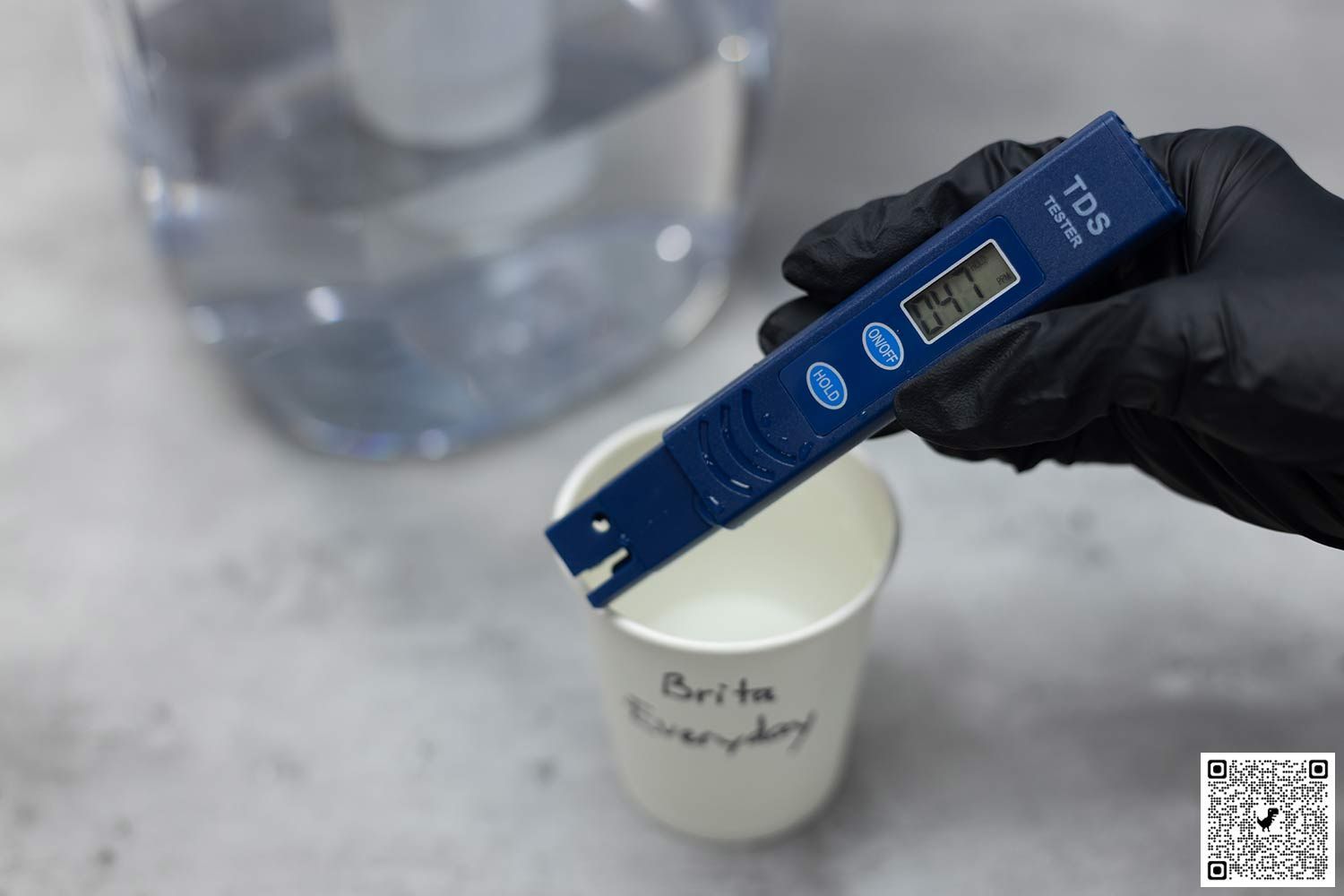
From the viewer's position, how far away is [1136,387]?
56cm

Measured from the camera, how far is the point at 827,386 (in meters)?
0.59

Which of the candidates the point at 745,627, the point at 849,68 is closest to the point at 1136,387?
the point at 745,627

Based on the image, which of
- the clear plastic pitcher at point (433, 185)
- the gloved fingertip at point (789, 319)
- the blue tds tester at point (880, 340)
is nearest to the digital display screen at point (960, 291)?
the blue tds tester at point (880, 340)

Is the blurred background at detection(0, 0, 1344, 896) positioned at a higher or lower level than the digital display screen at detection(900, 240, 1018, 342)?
lower

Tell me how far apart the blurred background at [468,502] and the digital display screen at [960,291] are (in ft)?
1.22

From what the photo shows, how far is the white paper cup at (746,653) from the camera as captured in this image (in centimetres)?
68

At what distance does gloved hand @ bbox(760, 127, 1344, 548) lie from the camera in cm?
54

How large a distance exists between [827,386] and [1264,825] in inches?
15.4

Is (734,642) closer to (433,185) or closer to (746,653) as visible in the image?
(746,653)

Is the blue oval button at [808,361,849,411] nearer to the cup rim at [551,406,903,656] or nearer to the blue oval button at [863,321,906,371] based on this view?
the blue oval button at [863,321,906,371]

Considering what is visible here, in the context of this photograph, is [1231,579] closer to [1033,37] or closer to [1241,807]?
[1241,807]

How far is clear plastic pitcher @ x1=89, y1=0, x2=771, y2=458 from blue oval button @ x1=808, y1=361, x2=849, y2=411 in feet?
1.66

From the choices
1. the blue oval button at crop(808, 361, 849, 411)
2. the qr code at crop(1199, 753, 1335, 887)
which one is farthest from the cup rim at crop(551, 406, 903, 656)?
the qr code at crop(1199, 753, 1335, 887)

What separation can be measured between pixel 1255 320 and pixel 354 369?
0.72m
